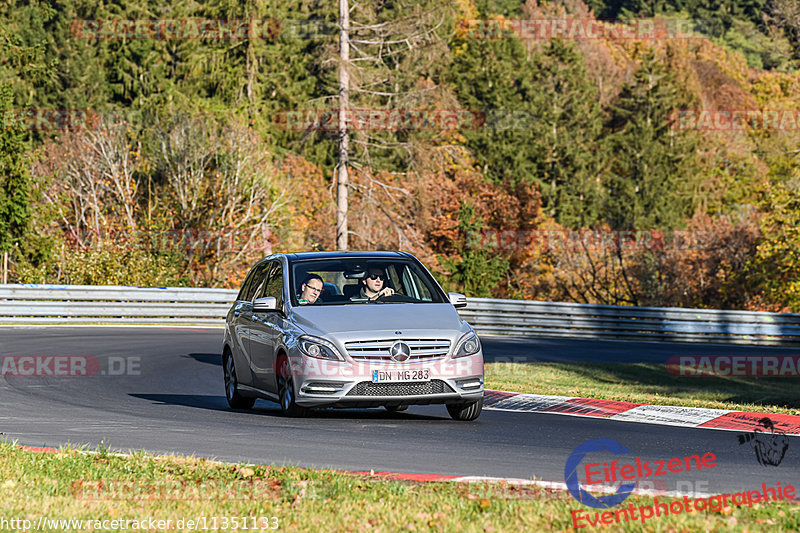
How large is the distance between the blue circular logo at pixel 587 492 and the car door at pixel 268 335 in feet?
11.4

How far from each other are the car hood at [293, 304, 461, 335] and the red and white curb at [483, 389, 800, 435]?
7.26 ft

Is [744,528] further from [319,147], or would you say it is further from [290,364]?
[319,147]

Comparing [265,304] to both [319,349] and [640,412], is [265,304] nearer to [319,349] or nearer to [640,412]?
[319,349]

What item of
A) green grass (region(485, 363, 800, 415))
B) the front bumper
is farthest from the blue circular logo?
green grass (region(485, 363, 800, 415))

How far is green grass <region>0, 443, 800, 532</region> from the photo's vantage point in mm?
6316

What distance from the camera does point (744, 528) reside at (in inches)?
241

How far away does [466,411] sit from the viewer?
456 inches

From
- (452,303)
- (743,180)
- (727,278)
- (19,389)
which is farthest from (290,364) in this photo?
(743,180)

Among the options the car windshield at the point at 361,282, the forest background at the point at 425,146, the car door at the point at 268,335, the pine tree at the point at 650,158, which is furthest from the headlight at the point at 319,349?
the pine tree at the point at 650,158

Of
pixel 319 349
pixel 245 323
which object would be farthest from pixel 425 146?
pixel 319 349

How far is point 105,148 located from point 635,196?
41.5 meters

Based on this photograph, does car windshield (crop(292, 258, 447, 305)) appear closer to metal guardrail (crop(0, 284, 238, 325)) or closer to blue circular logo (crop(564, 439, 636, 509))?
blue circular logo (crop(564, 439, 636, 509))

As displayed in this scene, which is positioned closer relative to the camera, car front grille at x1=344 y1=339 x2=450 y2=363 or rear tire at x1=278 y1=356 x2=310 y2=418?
car front grille at x1=344 y1=339 x2=450 y2=363

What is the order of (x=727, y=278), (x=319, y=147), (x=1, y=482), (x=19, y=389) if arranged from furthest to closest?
(x=319, y=147) < (x=727, y=278) < (x=19, y=389) < (x=1, y=482)
